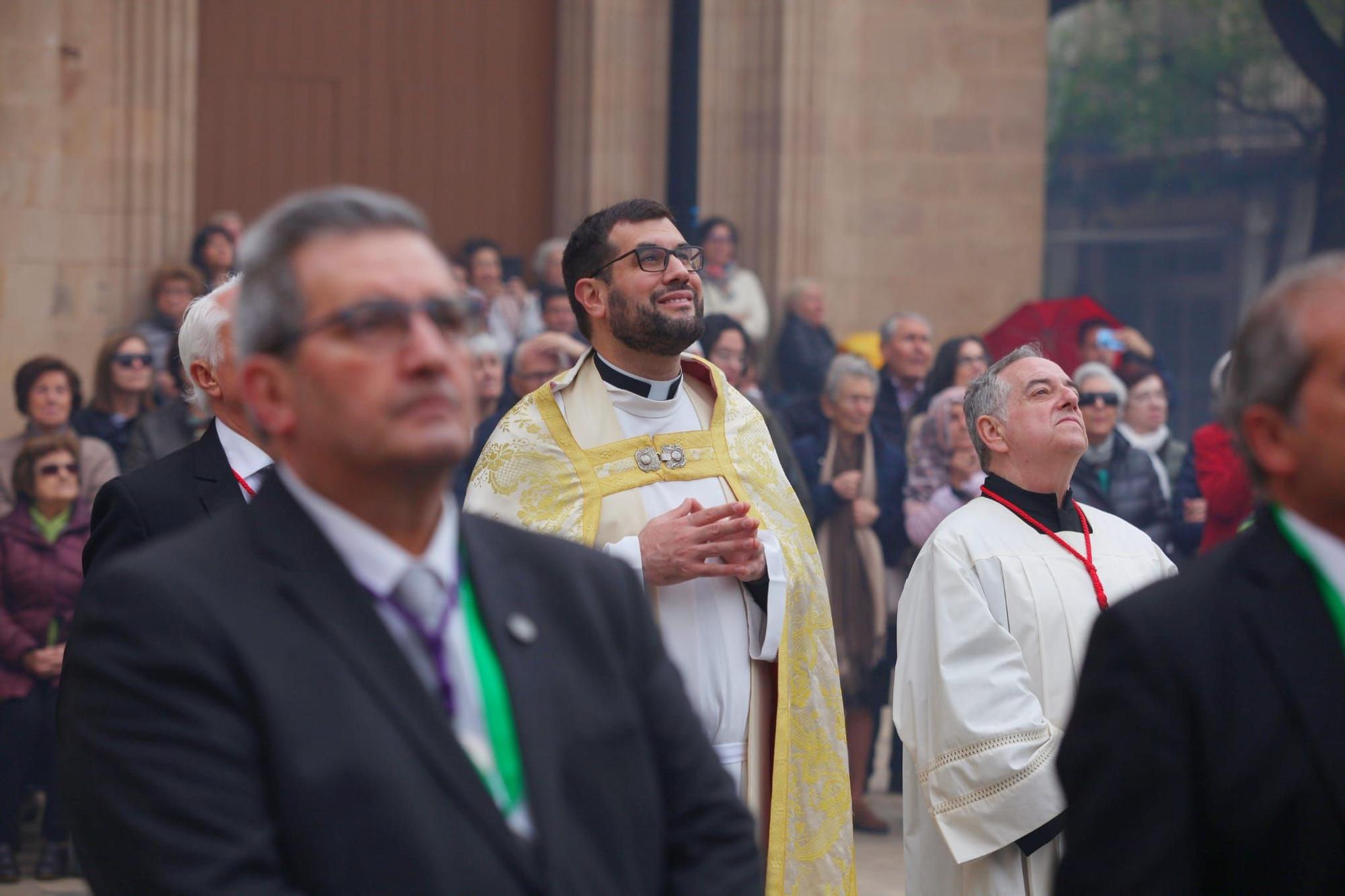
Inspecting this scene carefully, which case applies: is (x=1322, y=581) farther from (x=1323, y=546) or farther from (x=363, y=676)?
(x=363, y=676)

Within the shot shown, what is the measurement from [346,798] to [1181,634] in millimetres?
1033

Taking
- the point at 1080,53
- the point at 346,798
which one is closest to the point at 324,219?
→ the point at 346,798

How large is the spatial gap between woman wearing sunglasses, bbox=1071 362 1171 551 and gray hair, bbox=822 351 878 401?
93cm

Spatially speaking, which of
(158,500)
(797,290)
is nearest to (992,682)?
(158,500)

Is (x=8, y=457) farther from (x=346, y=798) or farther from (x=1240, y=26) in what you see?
(x=1240, y=26)

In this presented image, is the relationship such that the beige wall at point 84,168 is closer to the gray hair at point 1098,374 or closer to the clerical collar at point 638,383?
the gray hair at point 1098,374

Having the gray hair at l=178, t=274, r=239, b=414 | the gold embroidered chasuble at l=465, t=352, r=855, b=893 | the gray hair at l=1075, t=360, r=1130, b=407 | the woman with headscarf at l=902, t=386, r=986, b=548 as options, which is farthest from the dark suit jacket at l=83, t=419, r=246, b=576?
the gray hair at l=1075, t=360, r=1130, b=407

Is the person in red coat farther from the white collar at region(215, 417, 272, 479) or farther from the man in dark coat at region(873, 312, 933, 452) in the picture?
the white collar at region(215, 417, 272, 479)

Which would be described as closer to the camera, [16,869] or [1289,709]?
[1289,709]

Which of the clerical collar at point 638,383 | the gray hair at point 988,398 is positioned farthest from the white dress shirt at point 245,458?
the gray hair at point 988,398

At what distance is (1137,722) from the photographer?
2.26m

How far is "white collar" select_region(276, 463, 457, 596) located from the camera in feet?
7.40

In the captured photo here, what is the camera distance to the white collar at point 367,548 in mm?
2256

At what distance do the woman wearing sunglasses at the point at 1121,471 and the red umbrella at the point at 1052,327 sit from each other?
2155 mm
